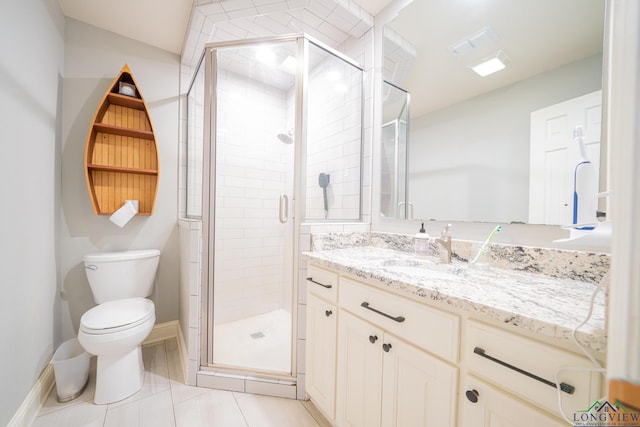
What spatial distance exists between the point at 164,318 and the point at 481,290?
2.37m

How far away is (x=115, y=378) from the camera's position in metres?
1.40

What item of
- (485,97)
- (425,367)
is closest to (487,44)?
(485,97)

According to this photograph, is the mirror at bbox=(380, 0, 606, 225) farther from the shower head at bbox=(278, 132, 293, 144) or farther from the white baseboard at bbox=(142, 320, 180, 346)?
the white baseboard at bbox=(142, 320, 180, 346)

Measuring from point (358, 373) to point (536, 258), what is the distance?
854 millimetres

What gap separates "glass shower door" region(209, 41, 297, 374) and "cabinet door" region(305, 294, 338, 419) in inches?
12.6

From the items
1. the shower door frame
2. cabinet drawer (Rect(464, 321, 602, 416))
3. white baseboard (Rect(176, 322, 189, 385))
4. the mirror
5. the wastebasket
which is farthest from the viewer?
white baseboard (Rect(176, 322, 189, 385))

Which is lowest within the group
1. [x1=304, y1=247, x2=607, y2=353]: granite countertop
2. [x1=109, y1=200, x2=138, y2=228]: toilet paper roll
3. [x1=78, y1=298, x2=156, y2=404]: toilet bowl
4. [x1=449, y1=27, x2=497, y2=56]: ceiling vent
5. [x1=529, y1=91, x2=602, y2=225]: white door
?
[x1=78, y1=298, x2=156, y2=404]: toilet bowl

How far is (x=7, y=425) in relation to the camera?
1076 millimetres

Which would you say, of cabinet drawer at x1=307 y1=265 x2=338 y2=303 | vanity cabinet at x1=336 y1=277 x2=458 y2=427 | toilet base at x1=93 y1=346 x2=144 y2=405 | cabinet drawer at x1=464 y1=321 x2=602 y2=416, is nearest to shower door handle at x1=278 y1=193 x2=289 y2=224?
cabinet drawer at x1=307 y1=265 x2=338 y2=303

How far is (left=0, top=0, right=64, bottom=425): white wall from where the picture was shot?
109 cm

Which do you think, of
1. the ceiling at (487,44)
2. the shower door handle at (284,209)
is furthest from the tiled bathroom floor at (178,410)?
the ceiling at (487,44)

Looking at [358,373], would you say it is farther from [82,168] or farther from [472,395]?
[82,168]

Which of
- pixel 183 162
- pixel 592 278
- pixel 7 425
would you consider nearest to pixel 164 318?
pixel 7 425

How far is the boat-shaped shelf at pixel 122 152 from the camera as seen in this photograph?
5.79 feet
